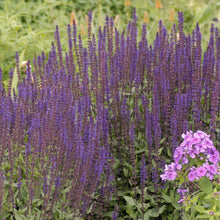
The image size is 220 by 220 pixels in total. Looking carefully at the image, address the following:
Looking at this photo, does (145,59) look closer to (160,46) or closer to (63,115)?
(160,46)

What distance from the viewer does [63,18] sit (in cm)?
747

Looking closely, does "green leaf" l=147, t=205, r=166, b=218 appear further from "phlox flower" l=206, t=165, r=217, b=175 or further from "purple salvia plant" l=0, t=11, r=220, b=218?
"phlox flower" l=206, t=165, r=217, b=175

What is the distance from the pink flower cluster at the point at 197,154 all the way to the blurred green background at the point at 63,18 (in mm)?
3249

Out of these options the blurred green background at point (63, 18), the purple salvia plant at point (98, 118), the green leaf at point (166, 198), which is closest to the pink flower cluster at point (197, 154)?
the purple salvia plant at point (98, 118)

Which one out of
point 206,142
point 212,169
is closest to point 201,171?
point 212,169

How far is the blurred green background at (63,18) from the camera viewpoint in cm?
590

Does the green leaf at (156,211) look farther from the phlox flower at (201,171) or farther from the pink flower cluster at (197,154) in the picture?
the phlox flower at (201,171)

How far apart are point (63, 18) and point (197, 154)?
5.41 meters

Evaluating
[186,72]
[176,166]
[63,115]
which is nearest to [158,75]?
[186,72]

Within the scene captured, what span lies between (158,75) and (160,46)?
471mm

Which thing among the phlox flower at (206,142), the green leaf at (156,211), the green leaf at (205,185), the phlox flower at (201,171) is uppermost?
the phlox flower at (206,142)

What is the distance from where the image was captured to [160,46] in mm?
3904

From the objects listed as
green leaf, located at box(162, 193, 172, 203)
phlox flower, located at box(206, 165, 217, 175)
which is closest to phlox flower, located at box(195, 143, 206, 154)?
phlox flower, located at box(206, 165, 217, 175)

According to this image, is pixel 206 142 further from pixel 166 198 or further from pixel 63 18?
pixel 63 18
